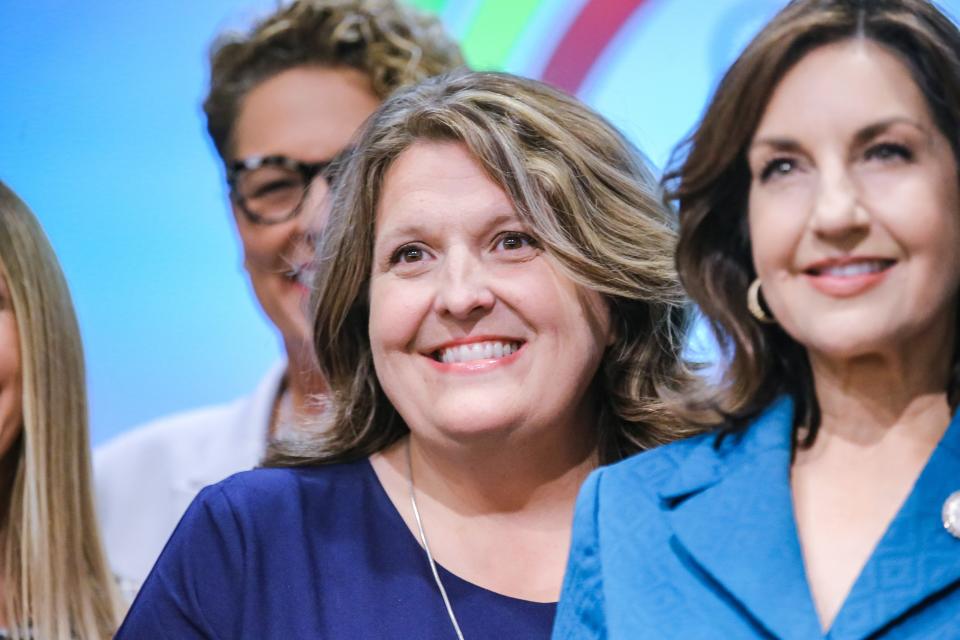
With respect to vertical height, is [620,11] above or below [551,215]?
above

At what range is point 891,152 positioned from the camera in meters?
1.21

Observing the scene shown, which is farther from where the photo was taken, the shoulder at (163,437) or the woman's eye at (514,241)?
the shoulder at (163,437)

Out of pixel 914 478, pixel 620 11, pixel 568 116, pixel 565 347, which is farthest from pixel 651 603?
pixel 620 11

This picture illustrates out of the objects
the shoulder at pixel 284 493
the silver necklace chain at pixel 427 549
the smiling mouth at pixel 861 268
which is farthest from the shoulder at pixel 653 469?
the shoulder at pixel 284 493

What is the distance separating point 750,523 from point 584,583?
0.19 m

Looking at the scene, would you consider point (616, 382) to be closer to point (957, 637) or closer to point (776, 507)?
point (776, 507)

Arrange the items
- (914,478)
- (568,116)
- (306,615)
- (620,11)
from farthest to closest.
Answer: (620,11) < (568,116) < (306,615) < (914,478)

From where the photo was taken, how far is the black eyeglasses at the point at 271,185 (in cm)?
256

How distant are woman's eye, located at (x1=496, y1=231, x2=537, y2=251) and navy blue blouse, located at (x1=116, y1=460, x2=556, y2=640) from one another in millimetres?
377

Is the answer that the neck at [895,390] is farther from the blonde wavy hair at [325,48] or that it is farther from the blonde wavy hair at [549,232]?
the blonde wavy hair at [325,48]

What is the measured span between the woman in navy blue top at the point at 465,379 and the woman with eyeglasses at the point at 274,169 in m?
0.65

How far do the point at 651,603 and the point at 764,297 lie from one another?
30cm

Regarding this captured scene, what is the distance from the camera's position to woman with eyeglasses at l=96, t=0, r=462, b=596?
2576 mm

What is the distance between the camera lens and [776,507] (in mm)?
1312
